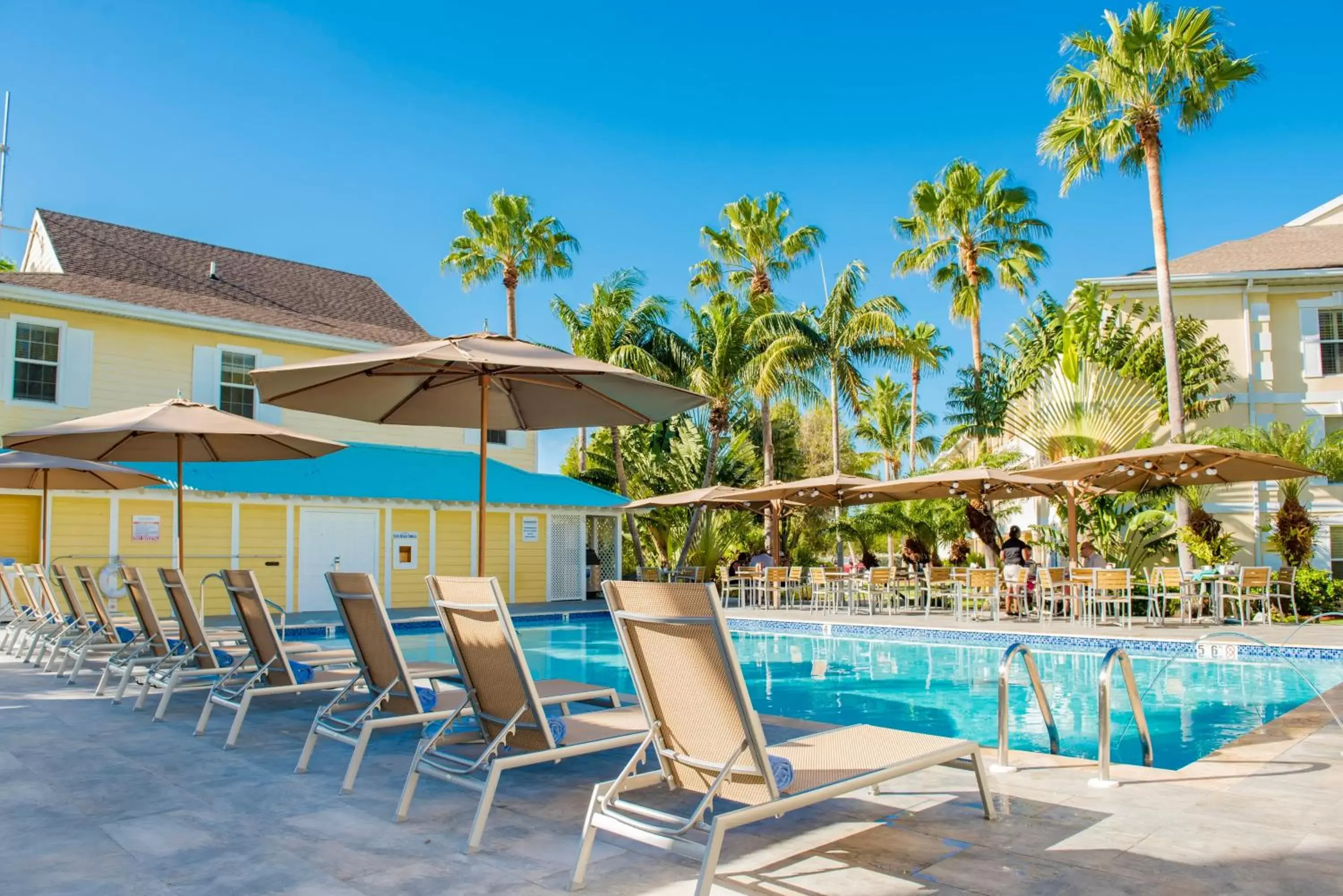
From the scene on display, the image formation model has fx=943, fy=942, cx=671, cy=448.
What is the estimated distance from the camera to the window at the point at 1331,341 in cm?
2162

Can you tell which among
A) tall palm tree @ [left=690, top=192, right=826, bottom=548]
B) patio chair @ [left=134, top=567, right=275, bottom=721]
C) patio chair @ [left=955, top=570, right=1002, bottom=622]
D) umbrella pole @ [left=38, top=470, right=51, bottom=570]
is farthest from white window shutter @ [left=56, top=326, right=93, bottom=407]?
tall palm tree @ [left=690, top=192, right=826, bottom=548]

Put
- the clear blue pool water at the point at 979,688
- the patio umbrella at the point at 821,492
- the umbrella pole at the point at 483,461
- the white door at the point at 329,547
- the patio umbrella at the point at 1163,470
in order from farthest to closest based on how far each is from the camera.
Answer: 1. the white door at the point at 329,547
2. the patio umbrella at the point at 821,492
3. the patio umbrella at the point at 1163,470
4. the clear blue pool water at the point at 979,688
5. the umbrella pole at the point at 483,461

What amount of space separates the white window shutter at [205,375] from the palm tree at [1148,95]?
18077 mm

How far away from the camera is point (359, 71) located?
19.6m

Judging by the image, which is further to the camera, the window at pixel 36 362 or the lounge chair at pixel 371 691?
the window at pixel 36 362

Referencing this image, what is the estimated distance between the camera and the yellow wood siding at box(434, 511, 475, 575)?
20.4m

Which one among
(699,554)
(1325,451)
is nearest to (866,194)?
(699,554)

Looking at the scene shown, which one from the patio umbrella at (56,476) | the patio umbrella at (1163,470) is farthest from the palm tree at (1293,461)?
the patio umbrella at (56,476)

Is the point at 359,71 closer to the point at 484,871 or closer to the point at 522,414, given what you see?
the point at 522,414

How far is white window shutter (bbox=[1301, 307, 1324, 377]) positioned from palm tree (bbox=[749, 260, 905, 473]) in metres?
9.08

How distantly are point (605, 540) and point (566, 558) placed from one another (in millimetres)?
2343

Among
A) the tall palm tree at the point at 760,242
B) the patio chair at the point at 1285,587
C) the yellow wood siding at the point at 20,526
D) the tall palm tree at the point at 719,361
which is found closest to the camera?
the patio chair at the point at 1285,587

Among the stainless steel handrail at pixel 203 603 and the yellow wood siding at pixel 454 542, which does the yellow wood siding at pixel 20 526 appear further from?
the yellow wood siding at pixel 454 542

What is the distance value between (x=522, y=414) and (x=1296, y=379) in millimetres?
20885
